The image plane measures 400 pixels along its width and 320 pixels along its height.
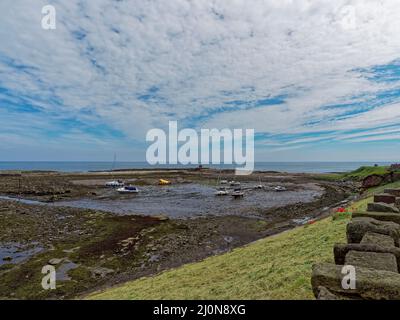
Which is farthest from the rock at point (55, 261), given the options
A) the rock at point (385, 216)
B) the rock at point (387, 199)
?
the rock at point (387, 199)

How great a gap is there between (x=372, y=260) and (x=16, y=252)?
73.5ft

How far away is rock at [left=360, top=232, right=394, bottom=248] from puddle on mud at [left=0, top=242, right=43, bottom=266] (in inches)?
787

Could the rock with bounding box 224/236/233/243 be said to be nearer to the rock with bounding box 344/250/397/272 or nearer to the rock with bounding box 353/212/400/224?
the rock with bounding box 353/212/400/224

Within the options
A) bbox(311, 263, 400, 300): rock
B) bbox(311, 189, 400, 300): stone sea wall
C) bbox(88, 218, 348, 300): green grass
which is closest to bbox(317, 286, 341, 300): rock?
bbox(311, 189, 400, 300): stone sea wall

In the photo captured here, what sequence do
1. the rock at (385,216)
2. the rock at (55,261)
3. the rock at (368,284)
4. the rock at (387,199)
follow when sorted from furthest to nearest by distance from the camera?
the rock at (55,261)
the rock at (387,199)
the rock at (385,216)
the rock at (368,284)

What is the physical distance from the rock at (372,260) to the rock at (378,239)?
618 mm

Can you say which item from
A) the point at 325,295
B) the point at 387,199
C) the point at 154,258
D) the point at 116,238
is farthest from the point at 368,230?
the point at 116,238

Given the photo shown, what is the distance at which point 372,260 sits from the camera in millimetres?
4941

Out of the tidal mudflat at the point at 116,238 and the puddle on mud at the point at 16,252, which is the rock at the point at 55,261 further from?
the puddle on mud at the point at 16,252

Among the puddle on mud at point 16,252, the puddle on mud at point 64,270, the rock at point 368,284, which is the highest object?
the rock at point 368,284

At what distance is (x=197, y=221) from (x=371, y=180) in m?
23.4

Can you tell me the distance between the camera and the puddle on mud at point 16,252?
17.7 metres
